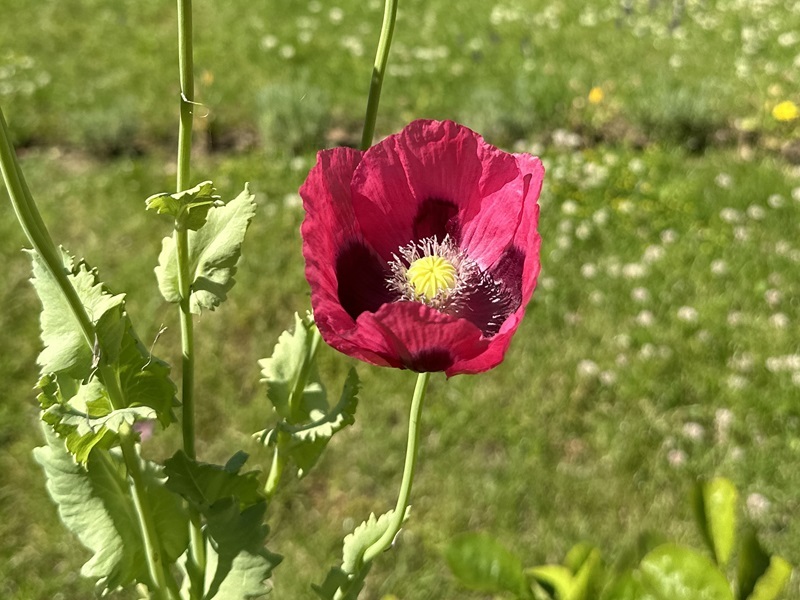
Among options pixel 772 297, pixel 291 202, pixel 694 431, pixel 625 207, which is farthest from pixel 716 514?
pixel 291 202

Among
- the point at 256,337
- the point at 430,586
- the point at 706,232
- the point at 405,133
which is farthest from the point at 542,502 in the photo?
the point at 405,133

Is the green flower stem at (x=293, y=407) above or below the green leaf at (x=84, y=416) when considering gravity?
below

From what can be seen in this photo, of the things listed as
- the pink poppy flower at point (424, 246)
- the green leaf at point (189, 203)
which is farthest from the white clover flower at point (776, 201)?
the green leaf at point (189, 203)

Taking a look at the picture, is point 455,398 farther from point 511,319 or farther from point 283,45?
point 283,45

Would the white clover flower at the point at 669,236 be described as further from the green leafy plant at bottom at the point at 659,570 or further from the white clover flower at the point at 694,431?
the green leafy plant at bottom at the point at 659,570

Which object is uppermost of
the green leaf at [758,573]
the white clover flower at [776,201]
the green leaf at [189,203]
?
the green leaf at [189,203]

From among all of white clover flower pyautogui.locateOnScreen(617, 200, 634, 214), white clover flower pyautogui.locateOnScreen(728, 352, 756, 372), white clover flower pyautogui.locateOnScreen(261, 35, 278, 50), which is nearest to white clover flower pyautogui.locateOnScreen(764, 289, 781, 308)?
white clover flower pyautogui.locateOnScreen(728, 352, 756, 372)

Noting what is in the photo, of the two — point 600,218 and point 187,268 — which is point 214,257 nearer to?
point 187,268

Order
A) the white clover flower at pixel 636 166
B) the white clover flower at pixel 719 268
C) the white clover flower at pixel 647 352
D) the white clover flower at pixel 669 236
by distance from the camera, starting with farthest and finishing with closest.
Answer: the white clover flower at pixel 636 166 → the white clover flower at pixel 669 236 → the white clover flower at pixel 719 268 → the white clover flower at pixel 647 352
